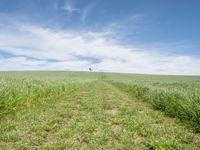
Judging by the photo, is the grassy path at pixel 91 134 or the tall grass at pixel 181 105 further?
the tall grass at pixel 181 105

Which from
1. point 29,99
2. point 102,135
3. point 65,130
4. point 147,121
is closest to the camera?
point 102,135

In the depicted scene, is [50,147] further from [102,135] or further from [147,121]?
[147,121]

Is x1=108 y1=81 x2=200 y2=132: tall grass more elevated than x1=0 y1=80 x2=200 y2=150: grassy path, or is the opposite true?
x1=108 y1=81 x2=200 y2=132: tall grass

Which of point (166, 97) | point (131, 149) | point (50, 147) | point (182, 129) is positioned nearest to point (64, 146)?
point (50, 147)

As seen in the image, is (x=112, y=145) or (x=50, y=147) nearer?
(x=50, y=147)

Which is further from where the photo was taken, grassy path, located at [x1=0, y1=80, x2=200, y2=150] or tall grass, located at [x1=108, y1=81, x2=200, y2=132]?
tall grass, located at [x1=108, y1=81, x2=200, y2=132]

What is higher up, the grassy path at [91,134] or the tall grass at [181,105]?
the tall grass at [181,105]

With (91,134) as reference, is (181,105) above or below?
above

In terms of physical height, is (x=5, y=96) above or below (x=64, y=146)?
above

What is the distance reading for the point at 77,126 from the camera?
9.48m

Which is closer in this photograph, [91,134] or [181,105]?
[91,134]

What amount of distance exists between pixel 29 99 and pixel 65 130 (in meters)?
6.49

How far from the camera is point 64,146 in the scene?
702 cm

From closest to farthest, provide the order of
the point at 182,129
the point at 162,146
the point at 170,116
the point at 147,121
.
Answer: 1. the point at 162,146
2. the point at 182,129
3. the point at 147,121
4. the point at 170,116
